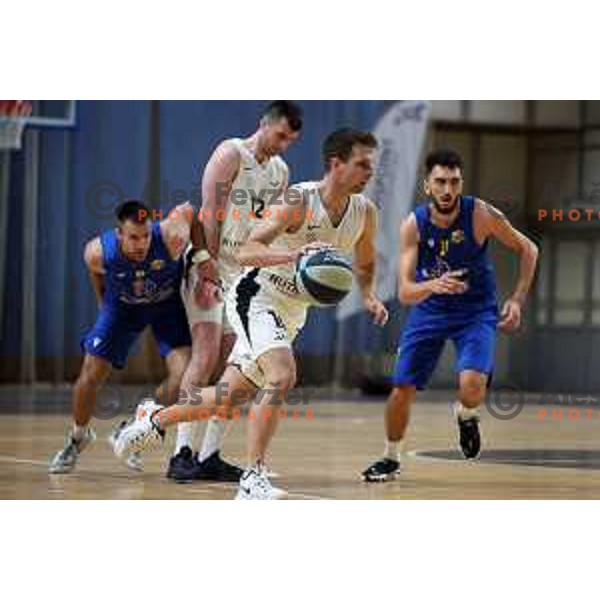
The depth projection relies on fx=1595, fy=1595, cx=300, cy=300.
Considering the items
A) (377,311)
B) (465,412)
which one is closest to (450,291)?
(465,412)

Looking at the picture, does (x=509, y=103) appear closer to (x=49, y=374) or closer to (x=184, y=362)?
(x=49, y=374)

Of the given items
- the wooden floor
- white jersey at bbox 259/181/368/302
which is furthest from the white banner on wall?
white jersey at bbox 259/181/368/302

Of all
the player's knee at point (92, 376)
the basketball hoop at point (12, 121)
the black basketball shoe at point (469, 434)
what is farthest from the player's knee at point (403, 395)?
the basketball hoop at point (12, 121)

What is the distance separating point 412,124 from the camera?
1781 centimetres

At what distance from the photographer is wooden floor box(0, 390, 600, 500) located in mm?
7309

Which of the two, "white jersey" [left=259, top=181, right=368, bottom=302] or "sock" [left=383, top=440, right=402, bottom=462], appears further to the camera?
"sock" [left=383, top=440, right=402, bottom=462]

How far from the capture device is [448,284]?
7.55 metres

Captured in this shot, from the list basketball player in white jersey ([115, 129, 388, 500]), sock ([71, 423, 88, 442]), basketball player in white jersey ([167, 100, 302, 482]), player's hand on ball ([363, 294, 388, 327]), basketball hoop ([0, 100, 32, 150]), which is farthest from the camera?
basketball hoop ([0, 100, 32, 150])

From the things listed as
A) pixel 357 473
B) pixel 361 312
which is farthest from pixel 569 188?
pixel 357 473

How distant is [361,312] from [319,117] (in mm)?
2236

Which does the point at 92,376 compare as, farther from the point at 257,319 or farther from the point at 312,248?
the point at 312,248

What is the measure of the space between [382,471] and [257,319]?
4.79 ft

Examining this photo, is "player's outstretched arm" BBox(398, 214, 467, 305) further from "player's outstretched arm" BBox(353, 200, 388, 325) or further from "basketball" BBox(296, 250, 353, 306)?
"basketball" BBox(296, 250, 353, 306)

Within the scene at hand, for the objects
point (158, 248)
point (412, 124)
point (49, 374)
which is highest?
point (412, 124)
